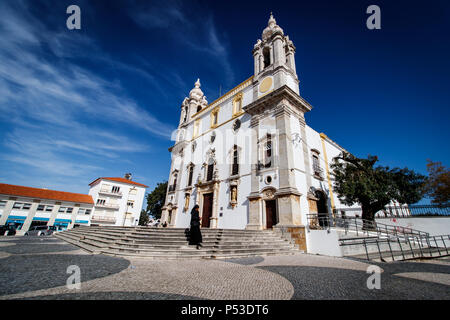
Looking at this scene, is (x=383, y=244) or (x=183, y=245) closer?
(x=183, y=245)

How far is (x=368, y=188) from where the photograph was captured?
39.5ft

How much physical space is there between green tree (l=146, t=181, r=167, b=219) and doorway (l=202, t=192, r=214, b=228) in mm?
15667

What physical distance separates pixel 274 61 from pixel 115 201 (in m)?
35.6

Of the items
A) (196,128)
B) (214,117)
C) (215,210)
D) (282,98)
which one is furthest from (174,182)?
(282,98)

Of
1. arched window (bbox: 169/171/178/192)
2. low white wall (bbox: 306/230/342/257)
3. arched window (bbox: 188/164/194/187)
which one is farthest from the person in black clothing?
arched window (bbox: 169/171/178/192)

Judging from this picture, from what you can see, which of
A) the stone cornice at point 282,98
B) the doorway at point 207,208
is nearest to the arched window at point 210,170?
the doorway at point 207,208

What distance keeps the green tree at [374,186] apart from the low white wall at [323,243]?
4.69 metres

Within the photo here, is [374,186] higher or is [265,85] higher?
[265,85]

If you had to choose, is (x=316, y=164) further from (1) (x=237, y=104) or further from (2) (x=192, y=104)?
(2) (x=192, y=104)

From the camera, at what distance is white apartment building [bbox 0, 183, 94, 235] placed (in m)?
26.0

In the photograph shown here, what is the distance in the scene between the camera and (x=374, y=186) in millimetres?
12289

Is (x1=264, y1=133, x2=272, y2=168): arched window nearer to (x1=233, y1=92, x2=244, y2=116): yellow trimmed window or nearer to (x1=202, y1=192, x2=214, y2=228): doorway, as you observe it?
(x1=233, y1=92, x2=244, y2=116): yellow trimmed window

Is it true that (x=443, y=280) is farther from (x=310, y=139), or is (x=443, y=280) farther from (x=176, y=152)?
(x=176, y=152)
